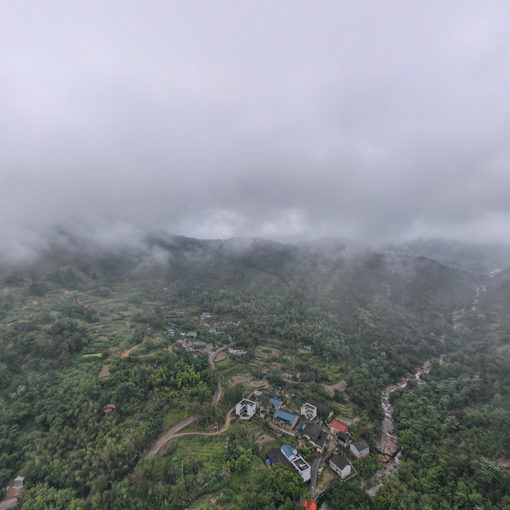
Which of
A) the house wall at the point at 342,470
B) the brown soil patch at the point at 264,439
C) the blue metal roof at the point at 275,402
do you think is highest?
the blue metal roof at the point at 275,402

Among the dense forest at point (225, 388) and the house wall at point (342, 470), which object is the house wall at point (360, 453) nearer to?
the dense forest at point (225, 388)

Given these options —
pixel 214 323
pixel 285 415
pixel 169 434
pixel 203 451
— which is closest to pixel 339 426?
pixel 285 415

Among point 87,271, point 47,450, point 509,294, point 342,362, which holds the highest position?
point 509,294

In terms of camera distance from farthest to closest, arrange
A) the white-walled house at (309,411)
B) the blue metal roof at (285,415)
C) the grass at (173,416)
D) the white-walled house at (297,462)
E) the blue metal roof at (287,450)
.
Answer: the white-walled house at (309,411)
the blue metal roof at (285,415)
the grass at (173,416)
the blue metal roof at (287,450)
the white-walled house at (297,462)

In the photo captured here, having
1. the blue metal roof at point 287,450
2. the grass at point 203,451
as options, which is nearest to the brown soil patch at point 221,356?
the grass at point 203,451

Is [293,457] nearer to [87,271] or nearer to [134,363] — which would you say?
[134,363]

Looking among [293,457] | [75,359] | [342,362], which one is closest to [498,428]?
[342,362]

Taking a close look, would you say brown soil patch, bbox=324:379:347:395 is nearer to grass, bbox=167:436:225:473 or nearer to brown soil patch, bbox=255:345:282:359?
brown soil patch, bbox=255:345:282:359
